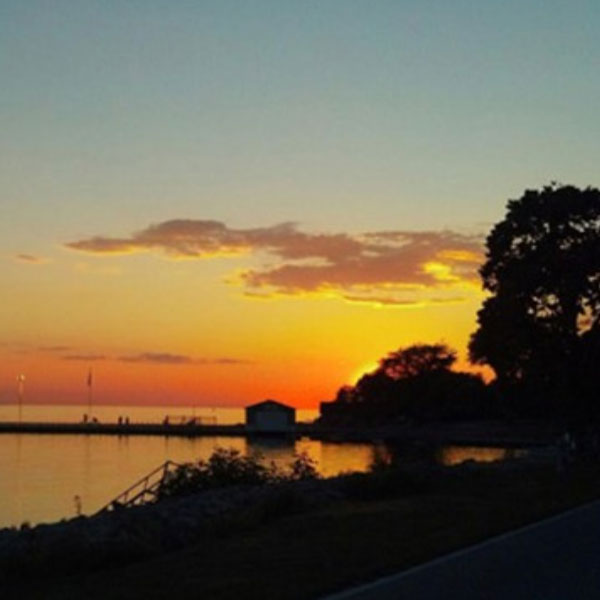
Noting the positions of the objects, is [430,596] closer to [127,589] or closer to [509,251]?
[127,589]

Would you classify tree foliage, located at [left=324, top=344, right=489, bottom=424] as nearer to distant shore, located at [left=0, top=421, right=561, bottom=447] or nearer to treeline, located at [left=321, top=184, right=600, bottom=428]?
distant shore, located at [left=0, top=421, right=561, bottom=447]

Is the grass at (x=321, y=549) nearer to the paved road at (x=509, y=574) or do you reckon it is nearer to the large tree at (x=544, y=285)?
the paved road at (x=509, y=574)

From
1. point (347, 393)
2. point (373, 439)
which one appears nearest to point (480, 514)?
point (373, 439)

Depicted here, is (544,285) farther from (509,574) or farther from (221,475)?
(509,574)

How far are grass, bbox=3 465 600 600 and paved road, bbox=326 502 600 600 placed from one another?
41cm

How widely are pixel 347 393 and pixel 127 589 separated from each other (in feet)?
481

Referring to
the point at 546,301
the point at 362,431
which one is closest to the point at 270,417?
the point at 362,431

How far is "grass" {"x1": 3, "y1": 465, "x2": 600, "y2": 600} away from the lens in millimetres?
11734

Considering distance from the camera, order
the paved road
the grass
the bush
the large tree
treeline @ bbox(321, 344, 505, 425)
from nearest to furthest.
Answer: the paved road < the grass < the bush < the large tree < treeline @ bbox(321, 344, 505, 425)

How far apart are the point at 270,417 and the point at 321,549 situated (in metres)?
122

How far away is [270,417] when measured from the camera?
136m

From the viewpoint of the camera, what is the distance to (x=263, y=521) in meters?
18.8

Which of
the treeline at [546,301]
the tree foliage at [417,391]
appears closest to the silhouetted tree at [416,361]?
the tree foliage at [417,391]

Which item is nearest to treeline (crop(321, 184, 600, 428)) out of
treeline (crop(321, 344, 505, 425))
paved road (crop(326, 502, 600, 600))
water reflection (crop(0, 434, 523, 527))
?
water reflection (crop(0, 434, 523, 527))
